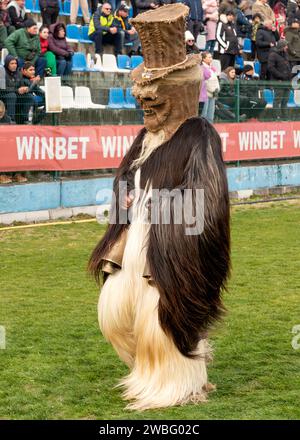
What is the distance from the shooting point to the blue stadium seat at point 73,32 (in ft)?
69.5

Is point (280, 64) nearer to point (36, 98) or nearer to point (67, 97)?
point (67, 97)

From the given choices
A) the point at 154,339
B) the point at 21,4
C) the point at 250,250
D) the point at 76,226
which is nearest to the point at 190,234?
the point at 154,339

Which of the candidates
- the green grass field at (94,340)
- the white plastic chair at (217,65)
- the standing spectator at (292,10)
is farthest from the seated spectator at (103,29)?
the green grass field at (94,340)

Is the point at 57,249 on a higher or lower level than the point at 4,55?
lower

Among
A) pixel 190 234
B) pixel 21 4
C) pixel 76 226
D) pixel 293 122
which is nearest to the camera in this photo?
pixel 190 234

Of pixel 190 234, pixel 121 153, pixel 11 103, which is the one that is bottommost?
pixel 121 153

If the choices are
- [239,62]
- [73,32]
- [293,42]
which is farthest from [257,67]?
[73,32]

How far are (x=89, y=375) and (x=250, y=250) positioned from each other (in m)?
6.14

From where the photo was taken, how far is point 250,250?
13.1 meters

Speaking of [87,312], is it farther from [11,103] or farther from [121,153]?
[121,153]

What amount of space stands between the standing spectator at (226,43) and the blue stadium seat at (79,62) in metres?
3.83

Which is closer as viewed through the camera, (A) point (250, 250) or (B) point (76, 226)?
(A) point (250, 250)

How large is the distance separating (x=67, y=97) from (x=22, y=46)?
170 centimetres

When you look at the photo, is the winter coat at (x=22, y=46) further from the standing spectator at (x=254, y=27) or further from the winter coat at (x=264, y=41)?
the standing spectator at (x=254, y=27)
